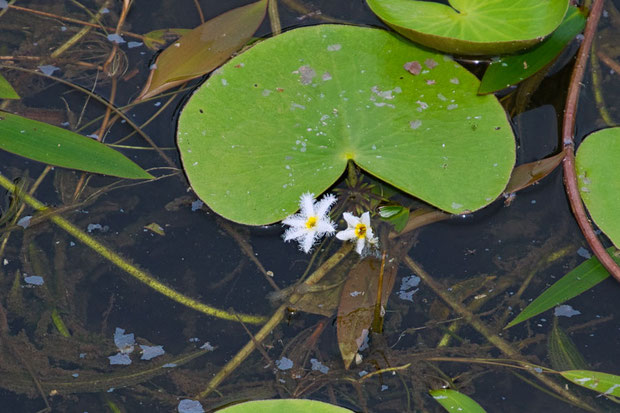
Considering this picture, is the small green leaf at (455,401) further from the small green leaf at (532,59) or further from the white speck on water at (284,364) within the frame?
the small green leaf at (532,59)

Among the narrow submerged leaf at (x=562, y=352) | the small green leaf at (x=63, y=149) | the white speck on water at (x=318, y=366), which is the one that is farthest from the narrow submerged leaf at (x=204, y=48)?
the narrow submerged leaf at (x=562, y=352)

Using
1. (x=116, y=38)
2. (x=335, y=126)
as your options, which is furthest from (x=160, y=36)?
(x=335, y=126)

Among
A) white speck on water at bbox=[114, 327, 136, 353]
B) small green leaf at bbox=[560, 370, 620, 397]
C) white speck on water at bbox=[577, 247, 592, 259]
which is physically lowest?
small green leaf at bbox=[560, 370, 620, 397]

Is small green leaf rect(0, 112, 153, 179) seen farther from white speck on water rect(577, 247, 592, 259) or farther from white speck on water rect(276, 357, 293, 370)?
white speck on water rect(577, 247, 592, 259)

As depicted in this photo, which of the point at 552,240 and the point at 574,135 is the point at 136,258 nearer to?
the point at 552,240

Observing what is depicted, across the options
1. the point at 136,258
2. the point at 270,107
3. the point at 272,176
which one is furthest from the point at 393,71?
the point at 136,258

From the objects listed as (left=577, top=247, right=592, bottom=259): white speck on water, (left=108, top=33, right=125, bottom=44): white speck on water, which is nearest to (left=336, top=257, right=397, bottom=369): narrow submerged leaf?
(left=577, top=247, right=592, bottom=259): white speck on water
